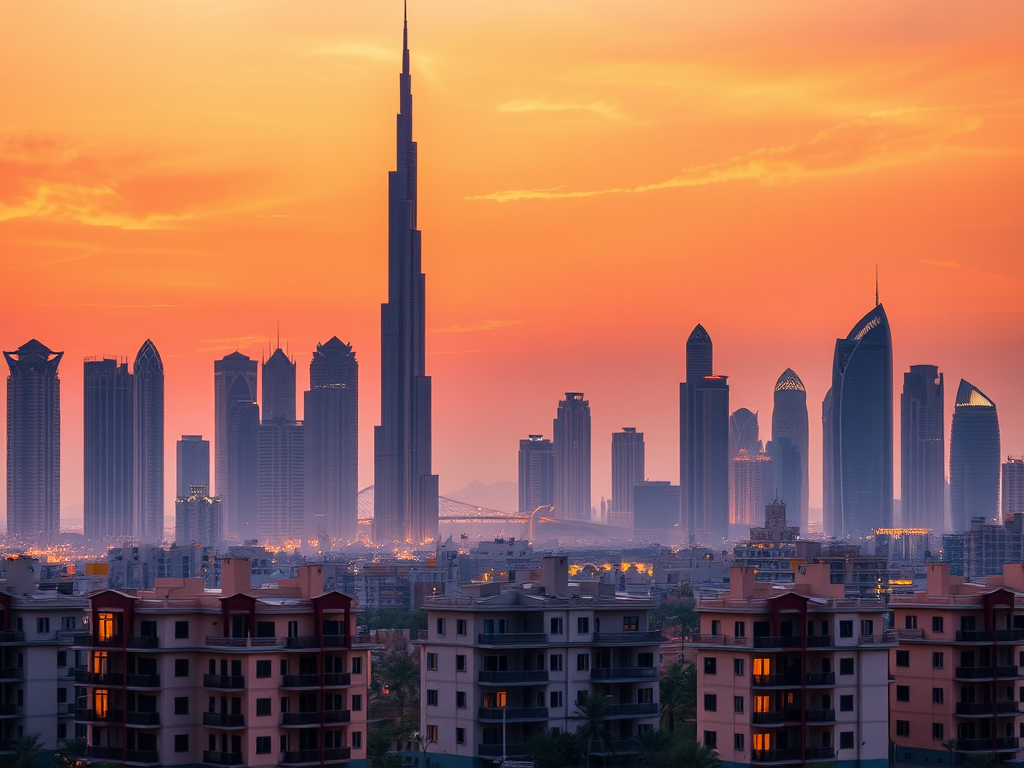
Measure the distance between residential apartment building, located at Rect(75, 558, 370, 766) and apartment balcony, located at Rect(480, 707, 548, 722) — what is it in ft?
23.8

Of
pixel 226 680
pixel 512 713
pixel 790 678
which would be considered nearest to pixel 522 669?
pixel 512 713

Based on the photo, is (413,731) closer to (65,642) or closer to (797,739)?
(65,642)

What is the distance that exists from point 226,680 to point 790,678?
2720cm

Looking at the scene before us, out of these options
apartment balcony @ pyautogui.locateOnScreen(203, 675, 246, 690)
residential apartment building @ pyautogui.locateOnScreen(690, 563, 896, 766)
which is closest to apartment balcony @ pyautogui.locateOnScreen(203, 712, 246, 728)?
apartment balcony @ pyautogui.locateOnScreen(203, 675, 246, 690)

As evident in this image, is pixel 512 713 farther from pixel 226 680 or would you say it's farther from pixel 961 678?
pixel 961 678

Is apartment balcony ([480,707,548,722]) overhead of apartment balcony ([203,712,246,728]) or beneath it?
beneath

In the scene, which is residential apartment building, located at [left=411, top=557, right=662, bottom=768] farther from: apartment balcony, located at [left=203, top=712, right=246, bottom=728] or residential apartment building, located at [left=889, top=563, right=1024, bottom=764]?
residential apartment building, located at [left=889, top=563, right=1024, bottom=764]

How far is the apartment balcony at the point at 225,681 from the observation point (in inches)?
3182

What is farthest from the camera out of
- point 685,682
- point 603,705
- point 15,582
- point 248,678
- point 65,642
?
point 685,682

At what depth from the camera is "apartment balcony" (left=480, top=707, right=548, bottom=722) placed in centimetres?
8812

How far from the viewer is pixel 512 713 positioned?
8838cm

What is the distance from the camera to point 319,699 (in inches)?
3233

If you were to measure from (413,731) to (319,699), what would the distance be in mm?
23467

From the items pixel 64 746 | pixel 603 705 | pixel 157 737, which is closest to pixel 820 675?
pixel 603 705
